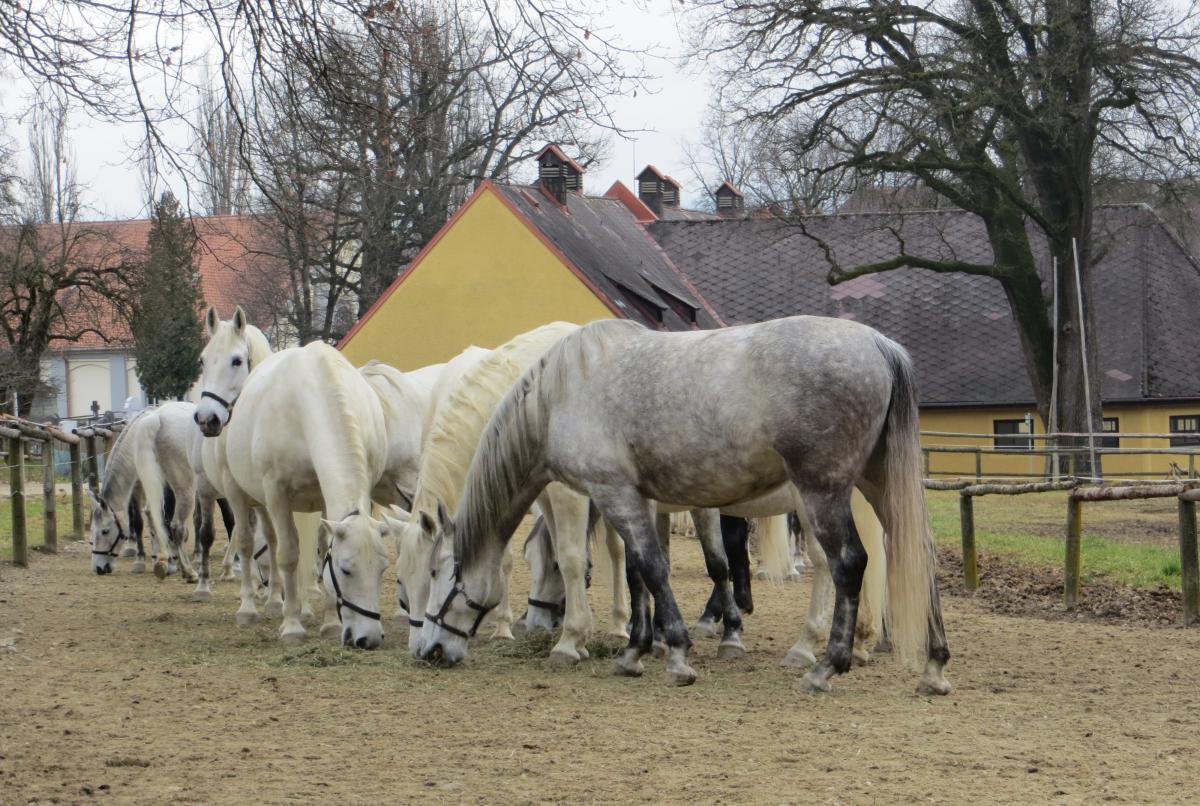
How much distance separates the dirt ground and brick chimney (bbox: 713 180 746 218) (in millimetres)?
38024

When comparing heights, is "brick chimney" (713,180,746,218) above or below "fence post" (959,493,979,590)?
above

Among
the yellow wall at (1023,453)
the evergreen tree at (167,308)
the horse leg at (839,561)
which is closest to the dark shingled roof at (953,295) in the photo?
the yellow wall at (1023,453)

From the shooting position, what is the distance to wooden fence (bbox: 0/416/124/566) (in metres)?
13.0

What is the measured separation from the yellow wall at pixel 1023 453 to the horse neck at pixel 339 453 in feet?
66.6

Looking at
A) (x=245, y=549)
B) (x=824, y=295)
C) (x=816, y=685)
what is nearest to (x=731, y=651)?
(x=816, y=685)

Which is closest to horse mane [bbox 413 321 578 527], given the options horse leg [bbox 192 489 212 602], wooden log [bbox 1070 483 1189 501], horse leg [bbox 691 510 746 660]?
horse leg [bbox 691 510 746 660]

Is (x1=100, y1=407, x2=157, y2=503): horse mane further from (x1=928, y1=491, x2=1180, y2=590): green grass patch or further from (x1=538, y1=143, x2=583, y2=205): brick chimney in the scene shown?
(x1=538, y1=143, x2=583, y2=205): brick chimney

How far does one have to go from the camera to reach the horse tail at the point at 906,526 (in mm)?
6277

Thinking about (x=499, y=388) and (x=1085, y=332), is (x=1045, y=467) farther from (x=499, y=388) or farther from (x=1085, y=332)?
(x=499, y=388)

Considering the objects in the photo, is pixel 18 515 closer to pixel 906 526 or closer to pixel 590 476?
pixel 590 476

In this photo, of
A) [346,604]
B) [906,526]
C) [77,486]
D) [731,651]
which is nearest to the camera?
[906,526]

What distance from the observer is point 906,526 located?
6309 mm

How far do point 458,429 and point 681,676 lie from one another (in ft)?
6.27

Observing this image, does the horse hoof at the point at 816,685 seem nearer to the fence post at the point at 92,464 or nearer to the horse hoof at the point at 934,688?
the horse hoof at the point at 934,688
